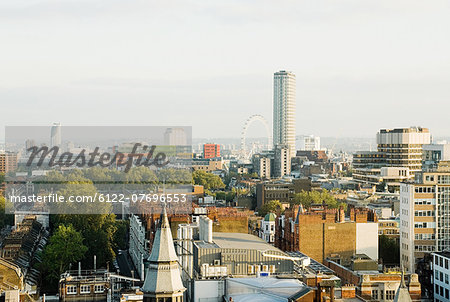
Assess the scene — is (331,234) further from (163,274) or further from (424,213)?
(163,274)

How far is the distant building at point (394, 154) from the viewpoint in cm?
15269

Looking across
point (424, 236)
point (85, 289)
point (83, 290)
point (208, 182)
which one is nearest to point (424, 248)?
point (424, 236)

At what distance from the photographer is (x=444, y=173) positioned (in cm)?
6856

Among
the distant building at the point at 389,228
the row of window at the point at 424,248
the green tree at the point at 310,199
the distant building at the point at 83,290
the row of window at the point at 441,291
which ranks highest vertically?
the green tree at the point at 310,199

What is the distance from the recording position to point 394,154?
156500 mm

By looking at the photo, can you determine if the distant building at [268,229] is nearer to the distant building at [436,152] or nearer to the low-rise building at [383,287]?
the low-rise building at [383,287]

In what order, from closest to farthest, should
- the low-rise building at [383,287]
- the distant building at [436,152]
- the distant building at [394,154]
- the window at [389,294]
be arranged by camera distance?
the low-rise building at [383,287], the window at [389,294], the distant building at [436,152], the distant building at [394,154]

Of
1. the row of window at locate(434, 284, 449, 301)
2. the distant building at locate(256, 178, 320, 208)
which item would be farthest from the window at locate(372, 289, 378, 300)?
the distant building at locate(256, 178, 320, 208)

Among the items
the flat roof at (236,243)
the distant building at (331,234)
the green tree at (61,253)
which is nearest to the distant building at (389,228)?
the distant building at (331,234)

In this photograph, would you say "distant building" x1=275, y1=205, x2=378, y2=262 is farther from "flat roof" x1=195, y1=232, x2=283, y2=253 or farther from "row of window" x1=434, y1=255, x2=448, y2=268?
"flat roof" x1=195, y1=232, x2=283, y2=253

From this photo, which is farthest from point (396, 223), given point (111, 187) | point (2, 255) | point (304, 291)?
point (111, 187)

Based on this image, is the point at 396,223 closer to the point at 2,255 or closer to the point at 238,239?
the point at 238,239

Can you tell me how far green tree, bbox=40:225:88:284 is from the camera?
6846cm

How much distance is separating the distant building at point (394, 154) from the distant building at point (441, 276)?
3454 inches
